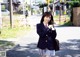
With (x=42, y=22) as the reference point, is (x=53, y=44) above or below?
below

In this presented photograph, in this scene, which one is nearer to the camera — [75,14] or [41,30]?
[41,30]

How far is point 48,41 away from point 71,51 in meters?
5.22

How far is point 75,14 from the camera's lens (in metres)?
32.2

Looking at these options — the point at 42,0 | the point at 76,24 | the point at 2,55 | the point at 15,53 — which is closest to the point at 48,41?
the point at 2,55

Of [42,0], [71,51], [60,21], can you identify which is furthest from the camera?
[42,0]

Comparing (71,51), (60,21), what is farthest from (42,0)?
(71,51)

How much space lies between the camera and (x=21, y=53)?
11617mm

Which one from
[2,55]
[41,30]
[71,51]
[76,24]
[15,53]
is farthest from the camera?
[76,24]

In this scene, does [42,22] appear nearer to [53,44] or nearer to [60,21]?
[53,44]

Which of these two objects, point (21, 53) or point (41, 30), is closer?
point (41, 30)

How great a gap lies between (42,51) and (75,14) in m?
25.2

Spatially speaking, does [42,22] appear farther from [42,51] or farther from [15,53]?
[15,53]

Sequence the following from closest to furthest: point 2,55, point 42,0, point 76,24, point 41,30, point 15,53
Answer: point 41,30 → point 2,55 → point 15,53 → point 76,24 → point 42,0

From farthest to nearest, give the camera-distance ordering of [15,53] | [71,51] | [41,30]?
[71,51]
[15,53]
[41,30]
